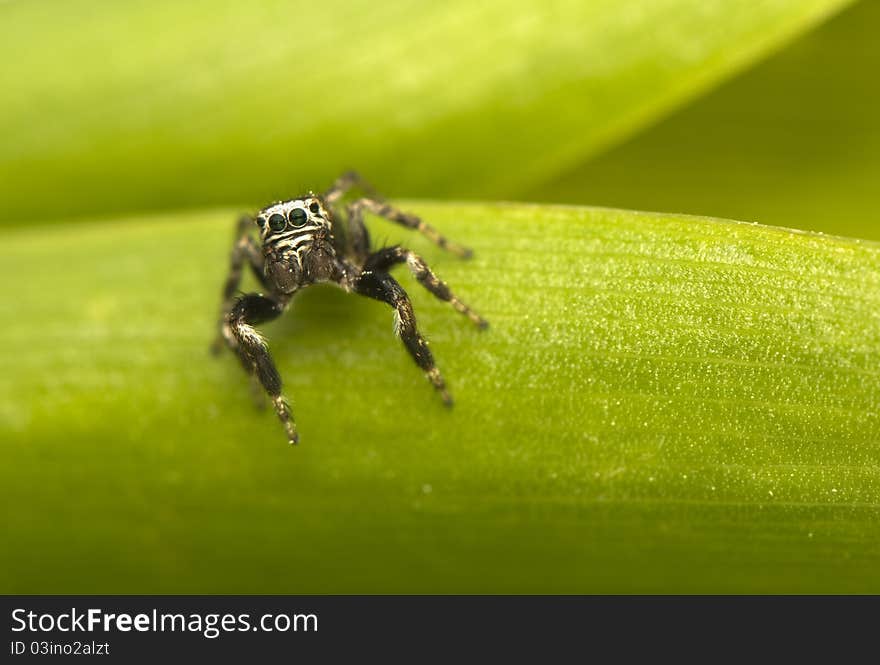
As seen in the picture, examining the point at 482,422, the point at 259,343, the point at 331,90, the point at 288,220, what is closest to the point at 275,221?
the point at 288,220

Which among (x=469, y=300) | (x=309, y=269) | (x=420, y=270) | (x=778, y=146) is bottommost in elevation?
(x=469, y=300)

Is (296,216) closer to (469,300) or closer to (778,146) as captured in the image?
(469,300)

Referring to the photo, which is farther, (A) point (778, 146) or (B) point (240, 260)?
(A) point (778, 146)

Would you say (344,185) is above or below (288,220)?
above

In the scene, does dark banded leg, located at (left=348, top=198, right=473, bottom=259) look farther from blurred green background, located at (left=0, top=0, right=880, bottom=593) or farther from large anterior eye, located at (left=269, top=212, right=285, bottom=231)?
large anterior eye, located at (left=269, top=212, right=285, bottom=231)

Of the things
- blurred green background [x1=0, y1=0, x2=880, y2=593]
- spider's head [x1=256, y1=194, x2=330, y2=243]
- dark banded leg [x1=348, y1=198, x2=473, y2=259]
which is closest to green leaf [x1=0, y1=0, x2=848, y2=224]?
blurred green background [x1=0, y1=0, x2=880, y2=593]

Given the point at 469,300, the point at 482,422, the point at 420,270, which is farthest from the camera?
the point at 420,270

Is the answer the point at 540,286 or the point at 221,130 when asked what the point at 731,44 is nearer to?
the point at 540,286
